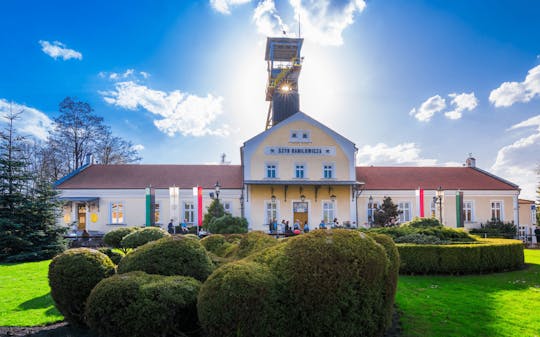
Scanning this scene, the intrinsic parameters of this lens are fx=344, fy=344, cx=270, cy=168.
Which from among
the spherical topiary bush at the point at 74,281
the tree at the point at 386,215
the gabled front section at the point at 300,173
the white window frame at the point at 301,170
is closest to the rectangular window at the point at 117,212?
the gabled front section at the point at 300,173

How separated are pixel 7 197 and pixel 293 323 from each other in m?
17.5

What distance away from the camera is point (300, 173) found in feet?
86.0

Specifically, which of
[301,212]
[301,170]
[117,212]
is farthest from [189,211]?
[301,170]

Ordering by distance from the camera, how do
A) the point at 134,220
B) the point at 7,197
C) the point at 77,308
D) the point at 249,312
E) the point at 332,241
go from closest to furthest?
1. the point at 249,312
2. the point at 332,241
3. the point at 77,308
4. the point at 7,197
5. the point at 134,220

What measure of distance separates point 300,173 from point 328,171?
86.0 inches

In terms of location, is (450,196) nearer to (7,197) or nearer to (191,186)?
(191,186)

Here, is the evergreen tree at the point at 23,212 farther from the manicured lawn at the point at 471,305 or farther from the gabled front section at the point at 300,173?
the manicured lawn at the point at 471,305

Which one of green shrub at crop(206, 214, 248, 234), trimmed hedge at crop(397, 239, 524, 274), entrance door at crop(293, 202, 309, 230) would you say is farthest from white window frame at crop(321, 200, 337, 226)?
trimmed hedge at crop(397, 239, 524, 274)

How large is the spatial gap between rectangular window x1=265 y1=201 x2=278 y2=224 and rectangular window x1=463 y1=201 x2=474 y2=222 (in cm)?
1516

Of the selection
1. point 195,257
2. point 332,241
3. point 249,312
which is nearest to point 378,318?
point 332,241

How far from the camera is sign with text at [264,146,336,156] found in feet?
85.6

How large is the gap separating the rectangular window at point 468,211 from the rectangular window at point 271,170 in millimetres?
15452

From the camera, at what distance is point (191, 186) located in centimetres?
2670

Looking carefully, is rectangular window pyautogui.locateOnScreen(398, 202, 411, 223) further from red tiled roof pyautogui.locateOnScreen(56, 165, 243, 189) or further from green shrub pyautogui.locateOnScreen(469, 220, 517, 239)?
red tiled roof pyautogui.locateOnScreen(56, 165, 243, 189)
